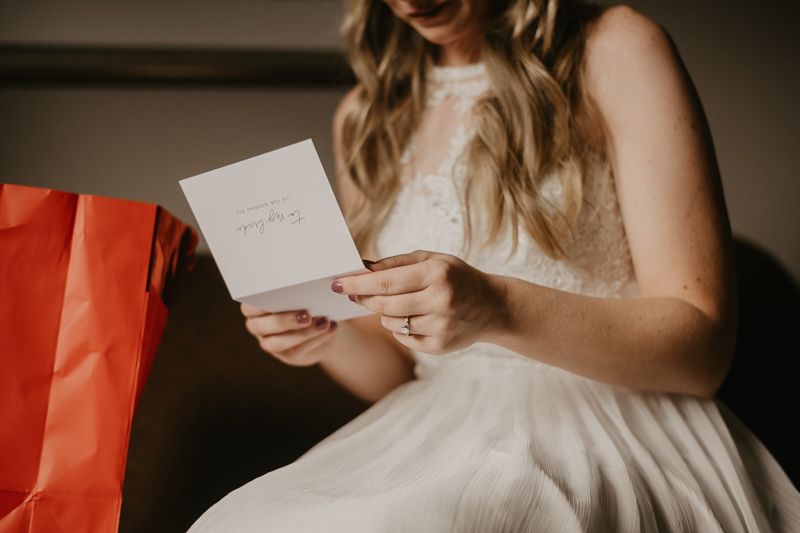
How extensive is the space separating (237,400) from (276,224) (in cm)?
65

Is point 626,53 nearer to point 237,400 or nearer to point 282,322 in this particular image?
point 282,322

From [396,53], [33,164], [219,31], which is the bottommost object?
[396,53]

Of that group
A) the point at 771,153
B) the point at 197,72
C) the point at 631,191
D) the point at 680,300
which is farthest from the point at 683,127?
the point at 197,72

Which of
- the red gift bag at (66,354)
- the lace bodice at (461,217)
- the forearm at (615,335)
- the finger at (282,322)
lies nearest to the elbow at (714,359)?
the forearm at (615,335)

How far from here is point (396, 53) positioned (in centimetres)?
102

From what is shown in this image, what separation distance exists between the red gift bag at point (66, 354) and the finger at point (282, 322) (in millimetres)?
146

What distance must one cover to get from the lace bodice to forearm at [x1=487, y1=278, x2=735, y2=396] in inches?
5.9

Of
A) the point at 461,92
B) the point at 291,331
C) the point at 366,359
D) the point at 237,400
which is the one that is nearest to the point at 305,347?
the point at 291,331

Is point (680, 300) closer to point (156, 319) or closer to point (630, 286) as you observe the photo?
point (630, 286)

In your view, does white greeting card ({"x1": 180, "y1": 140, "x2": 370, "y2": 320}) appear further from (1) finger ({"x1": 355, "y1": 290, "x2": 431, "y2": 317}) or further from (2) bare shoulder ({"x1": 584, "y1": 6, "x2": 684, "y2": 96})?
(2) bare shoulder ({"x1": 584, "y1": 6, "x2": 684, "y2": 96})

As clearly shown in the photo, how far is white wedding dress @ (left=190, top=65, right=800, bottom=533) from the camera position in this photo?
Answer: 496 mm

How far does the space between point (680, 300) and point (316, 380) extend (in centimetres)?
72

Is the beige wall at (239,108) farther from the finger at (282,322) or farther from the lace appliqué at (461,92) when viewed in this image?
the finger at (282,322)

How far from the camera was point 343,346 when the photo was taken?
2.79 feet
